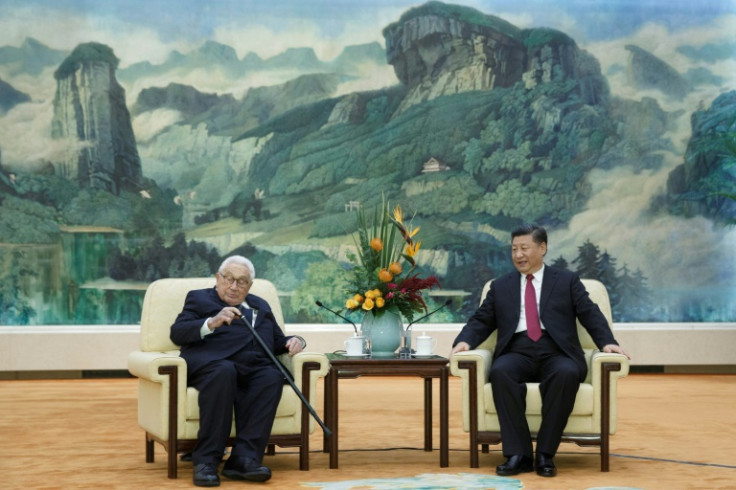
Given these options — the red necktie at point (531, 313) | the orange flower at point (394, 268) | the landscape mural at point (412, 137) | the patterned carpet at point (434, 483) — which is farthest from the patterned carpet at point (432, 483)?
the landscape mural at point (412, 137)

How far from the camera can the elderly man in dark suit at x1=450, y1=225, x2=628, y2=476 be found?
448 centimetres

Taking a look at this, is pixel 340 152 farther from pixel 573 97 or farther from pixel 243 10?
pixel 573 97

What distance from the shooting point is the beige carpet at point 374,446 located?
432cm

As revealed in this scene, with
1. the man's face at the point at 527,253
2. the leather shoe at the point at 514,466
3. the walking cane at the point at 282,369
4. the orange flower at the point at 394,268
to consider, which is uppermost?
the man's face at the point at 527,253

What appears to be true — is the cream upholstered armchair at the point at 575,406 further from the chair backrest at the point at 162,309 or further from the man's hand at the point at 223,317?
the chair backrest at the point at 162,309

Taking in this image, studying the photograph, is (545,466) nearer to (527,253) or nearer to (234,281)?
(527,253)

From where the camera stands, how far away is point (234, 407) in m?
4.43

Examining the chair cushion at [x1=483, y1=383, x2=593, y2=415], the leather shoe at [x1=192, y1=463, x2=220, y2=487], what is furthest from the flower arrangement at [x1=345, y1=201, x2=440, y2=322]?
the leather shoe at [x1=192, y1=463, x2=220, y2=487]

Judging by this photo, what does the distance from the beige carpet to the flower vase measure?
0.49m

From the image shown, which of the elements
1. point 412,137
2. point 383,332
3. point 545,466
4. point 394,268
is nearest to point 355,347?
point 383,332

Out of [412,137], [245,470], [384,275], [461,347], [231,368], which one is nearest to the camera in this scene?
[245,470]

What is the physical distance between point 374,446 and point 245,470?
46.9 inches

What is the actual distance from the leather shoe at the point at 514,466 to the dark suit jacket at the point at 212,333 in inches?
42.3

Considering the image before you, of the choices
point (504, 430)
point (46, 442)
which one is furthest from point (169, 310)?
point (504, 430)
